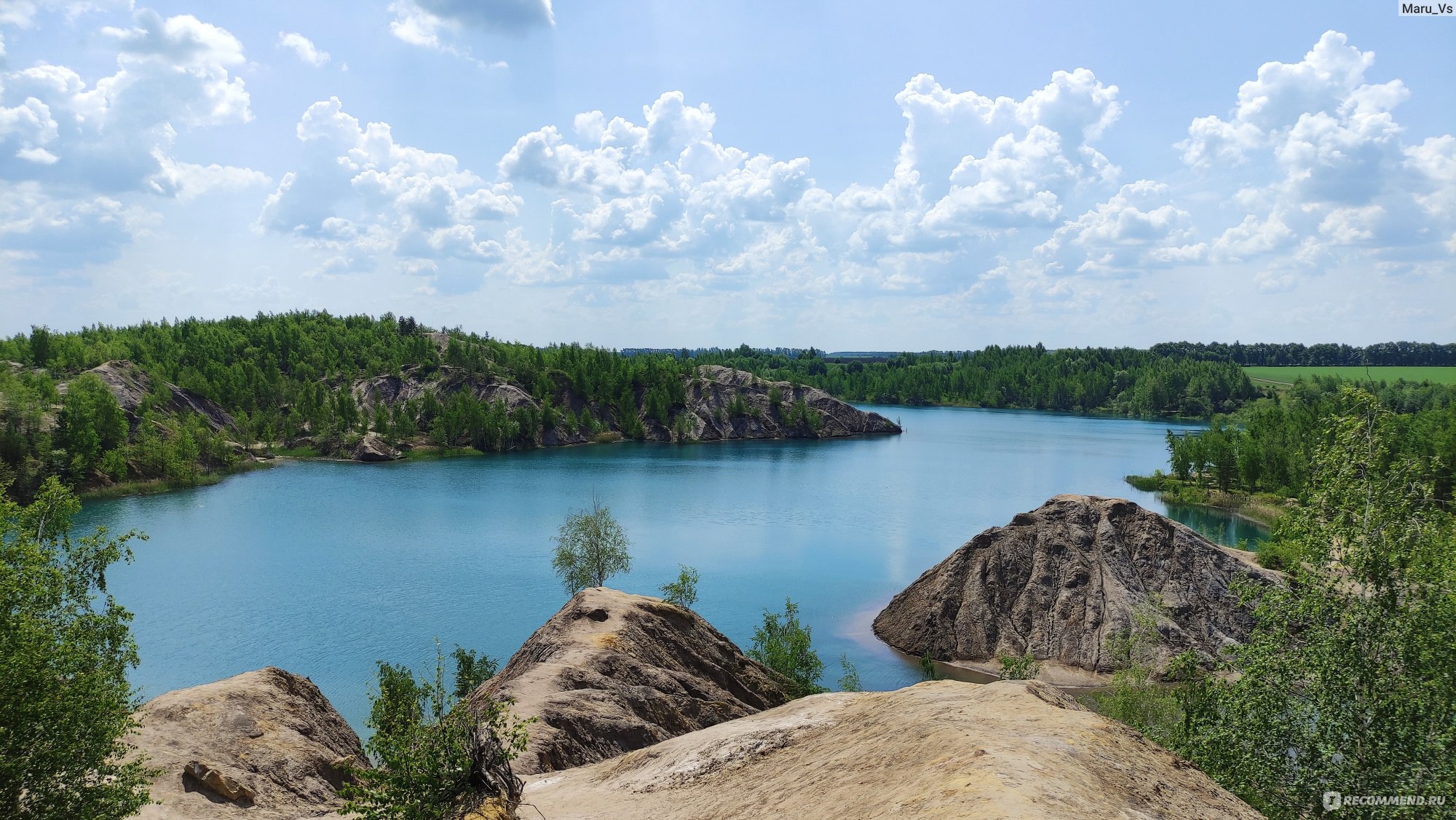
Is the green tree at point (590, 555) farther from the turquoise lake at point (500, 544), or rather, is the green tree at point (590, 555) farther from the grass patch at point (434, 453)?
the grass patch at point (434, 453)

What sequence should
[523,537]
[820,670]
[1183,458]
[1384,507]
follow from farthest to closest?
[1183,458]
[523,537]
[820,670]
[1384,507]

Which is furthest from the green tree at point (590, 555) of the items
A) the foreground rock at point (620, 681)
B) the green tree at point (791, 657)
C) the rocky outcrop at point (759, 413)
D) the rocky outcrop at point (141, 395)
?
the rocky outcrop at point (759, 413)

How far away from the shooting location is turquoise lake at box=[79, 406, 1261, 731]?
169 ft

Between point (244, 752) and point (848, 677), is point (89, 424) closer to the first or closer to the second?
point (244, 752)

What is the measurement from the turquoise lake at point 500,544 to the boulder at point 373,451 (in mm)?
5590

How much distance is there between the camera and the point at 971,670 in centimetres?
4819

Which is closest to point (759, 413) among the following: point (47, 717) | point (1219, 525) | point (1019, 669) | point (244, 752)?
point (1219, 525)

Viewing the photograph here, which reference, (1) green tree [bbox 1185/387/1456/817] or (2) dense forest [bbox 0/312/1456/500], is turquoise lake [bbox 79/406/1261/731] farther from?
(1) green tree [bbox 1185/387/1456/817]

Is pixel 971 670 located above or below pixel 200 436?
below

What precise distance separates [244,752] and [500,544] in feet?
179

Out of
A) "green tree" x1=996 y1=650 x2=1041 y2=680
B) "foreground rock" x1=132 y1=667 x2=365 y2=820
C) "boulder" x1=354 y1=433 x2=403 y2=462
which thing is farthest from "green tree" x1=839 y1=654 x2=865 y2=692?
"boulder" x1=354 y1=433 x2=403 y2=462

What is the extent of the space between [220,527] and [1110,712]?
270 feet

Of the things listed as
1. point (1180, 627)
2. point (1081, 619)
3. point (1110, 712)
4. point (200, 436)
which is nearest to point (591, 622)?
point (1110, 712)

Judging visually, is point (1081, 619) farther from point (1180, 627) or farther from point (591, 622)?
point (591, 622)
